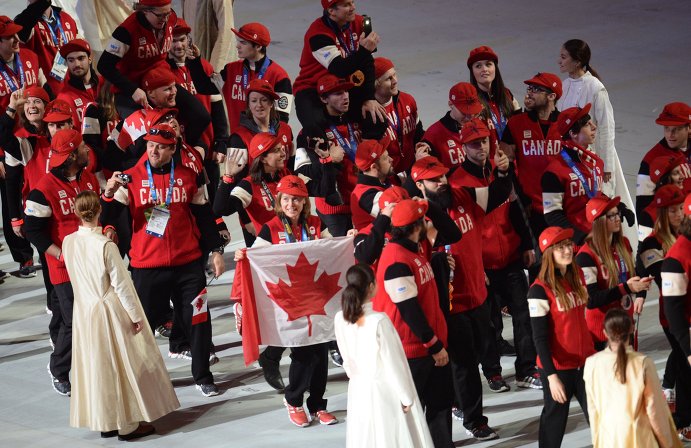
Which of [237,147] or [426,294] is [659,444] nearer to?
[426,294]

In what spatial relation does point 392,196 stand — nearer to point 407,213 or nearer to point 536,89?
point 407,213

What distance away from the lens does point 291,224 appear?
30.0 ft

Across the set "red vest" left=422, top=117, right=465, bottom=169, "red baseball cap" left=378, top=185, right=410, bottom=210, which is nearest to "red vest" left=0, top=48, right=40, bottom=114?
"red vest" left=422, top=117, right=465, bottom=169

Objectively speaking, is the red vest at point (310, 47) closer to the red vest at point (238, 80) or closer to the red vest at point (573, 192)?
the red vest at point (238, 80)

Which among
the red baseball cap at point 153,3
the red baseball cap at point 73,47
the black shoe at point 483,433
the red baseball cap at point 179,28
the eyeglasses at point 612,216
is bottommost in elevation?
the black shoe at point 483,433

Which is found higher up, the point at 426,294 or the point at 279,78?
the point at 279,78

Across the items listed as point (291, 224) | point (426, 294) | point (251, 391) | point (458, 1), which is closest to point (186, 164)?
point (291, 224)

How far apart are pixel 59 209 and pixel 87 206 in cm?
106

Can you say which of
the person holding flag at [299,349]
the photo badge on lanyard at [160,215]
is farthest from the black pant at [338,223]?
the photo badge on lanyard at [160,215]

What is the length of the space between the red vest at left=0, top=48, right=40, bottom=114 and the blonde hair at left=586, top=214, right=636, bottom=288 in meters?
5.68

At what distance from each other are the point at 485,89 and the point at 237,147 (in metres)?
2.07

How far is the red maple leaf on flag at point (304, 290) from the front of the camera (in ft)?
30.3

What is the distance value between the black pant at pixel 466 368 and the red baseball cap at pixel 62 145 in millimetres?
3078

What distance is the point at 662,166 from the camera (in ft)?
32.1
